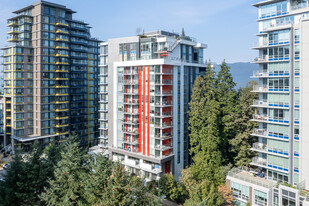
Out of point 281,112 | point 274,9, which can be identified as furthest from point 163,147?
point 274,9

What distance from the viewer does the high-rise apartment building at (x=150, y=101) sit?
45000mm

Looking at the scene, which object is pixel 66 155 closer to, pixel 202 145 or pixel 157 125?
pixel 157 125

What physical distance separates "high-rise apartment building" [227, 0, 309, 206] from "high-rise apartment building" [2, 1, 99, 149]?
151 feet

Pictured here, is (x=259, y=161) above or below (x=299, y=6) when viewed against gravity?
below

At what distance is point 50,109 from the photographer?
2494 inches

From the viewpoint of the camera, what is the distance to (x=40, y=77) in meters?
61.7

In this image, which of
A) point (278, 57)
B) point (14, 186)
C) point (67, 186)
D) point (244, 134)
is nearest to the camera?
point (67, 186)

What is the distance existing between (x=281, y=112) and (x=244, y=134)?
7.47m

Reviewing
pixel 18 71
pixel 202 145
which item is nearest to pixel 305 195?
pixel 202 145

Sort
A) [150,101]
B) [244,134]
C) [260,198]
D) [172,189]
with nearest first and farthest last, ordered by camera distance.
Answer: [260,198] < [172,189] < [244,134] < [150,101]

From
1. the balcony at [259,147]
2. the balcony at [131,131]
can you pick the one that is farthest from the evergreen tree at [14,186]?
the balcony at [259,147]

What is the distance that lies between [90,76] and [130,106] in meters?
29.1

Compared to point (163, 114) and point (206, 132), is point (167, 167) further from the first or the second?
point (206, 132)

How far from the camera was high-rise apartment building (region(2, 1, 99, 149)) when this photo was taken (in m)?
62.0
